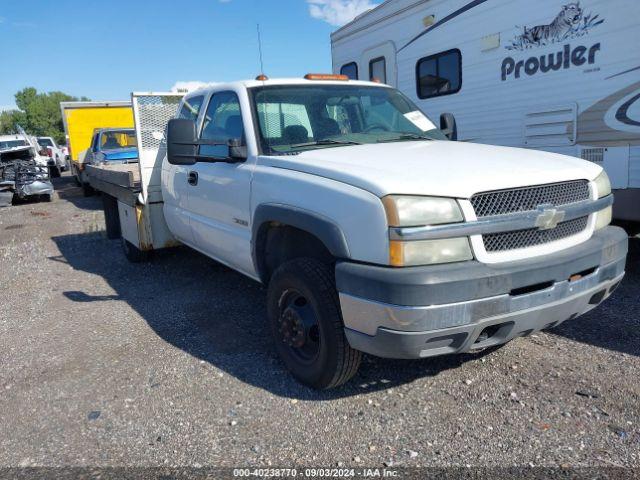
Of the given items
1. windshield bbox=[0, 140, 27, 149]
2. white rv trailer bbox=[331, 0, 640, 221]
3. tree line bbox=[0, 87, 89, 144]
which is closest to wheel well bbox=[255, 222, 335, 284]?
white rv trailer bbox=[331, 0, 640, 221]

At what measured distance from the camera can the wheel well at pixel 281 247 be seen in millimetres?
3422

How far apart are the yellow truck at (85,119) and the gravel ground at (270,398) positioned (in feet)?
43.8

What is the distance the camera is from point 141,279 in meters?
6.27

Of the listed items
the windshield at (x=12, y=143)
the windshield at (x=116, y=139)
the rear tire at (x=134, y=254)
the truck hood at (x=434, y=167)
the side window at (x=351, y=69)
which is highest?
the side window at (x=351, y=69)

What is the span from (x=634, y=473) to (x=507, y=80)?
15.9 ft

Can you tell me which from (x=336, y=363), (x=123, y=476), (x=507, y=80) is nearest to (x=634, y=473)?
(x=336, y=363)

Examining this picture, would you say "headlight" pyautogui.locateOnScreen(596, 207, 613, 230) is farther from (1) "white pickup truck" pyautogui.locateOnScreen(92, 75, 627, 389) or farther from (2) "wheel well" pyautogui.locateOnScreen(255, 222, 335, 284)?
(2) "wheel well" pyautogui.locateOnScreen(255, 222, 335, 284)

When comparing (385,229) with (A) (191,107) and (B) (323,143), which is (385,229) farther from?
(A) (191,107)

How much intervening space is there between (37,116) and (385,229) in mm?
90714

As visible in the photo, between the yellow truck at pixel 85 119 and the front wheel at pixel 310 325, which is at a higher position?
the yellow truck at pixel 85 119

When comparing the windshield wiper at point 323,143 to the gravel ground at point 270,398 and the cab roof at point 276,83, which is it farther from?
the gravel ground at point 270,398

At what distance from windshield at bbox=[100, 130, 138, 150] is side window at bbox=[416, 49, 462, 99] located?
8.21 metres

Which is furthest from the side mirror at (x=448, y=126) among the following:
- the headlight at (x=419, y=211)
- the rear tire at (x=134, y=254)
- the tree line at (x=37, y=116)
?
the tree line at (x=37, y=116)

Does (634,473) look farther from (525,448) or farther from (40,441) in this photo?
(40,441)
